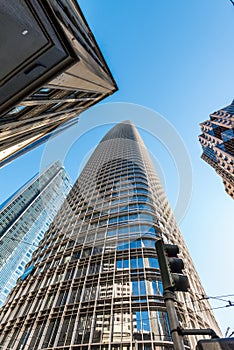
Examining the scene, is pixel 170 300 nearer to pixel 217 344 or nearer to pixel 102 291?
pixel 217 344

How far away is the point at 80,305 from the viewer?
17.2 metres

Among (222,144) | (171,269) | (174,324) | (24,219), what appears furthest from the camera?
(24,219)

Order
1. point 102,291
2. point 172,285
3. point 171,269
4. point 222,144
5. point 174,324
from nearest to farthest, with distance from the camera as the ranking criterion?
1. point 174,324
2. point 172,285
3. point 171,269
4. point 102,291
5. point 222,144

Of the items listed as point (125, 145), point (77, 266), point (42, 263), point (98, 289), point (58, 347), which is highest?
point (125, 145)

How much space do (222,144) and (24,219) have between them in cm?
9037

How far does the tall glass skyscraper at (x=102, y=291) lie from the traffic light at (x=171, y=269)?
47.5 feet

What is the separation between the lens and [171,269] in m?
2.78

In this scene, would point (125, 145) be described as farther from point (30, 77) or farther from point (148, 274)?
point (30, 77)

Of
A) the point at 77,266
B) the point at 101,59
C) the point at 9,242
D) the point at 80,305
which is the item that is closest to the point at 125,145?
the point at 101,59

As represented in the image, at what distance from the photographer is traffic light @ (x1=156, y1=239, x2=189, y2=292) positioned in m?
2.61

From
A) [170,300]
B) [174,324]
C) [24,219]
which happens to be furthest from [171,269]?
[24,219]

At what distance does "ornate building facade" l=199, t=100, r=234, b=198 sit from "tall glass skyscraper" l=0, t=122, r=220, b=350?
43.9m

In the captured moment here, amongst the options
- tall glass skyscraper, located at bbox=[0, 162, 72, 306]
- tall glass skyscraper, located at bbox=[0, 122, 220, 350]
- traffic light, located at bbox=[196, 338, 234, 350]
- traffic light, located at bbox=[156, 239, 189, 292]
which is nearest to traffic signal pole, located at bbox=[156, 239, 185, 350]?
traffic light, located at bbox=[156, 239, 189, 292]

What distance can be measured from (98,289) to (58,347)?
512cm
